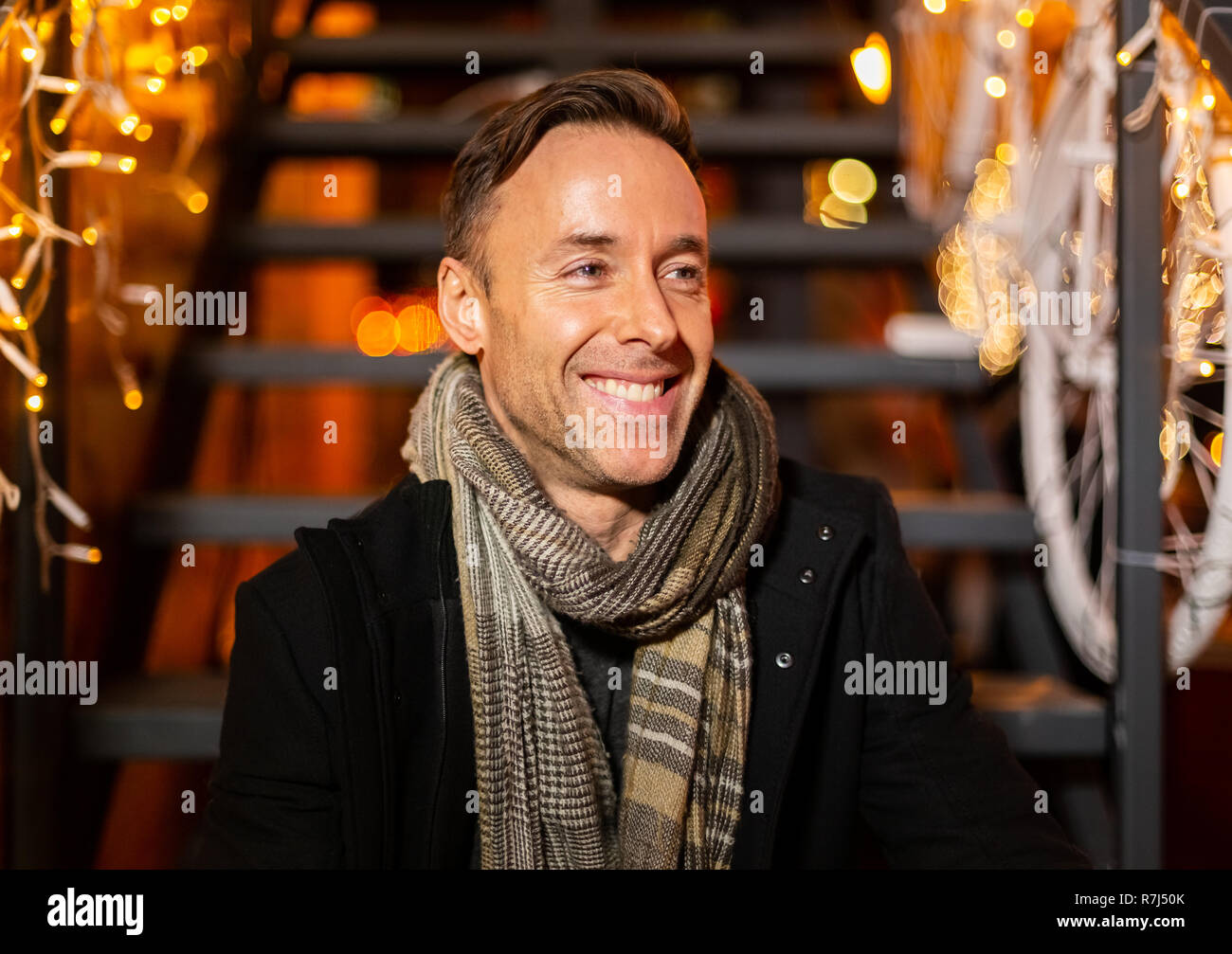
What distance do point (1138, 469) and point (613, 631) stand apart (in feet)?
2.37

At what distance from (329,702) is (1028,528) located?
114cm

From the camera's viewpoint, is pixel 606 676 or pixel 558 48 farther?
pixel 558 48

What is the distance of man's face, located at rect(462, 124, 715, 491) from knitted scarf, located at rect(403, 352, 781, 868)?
0.07 m

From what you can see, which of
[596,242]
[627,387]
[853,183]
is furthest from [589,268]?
[853,183]

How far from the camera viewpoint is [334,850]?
1.09 metres

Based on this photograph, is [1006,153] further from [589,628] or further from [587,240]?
[589,628]

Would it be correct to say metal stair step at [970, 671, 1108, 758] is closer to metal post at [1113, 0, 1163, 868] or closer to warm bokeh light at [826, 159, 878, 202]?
metal post at [1113, 0, 1163, 868]

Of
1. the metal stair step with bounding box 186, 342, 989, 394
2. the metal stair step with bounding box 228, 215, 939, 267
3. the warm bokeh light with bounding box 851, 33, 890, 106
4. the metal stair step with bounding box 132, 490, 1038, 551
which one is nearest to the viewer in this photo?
the metal stair step with bounding box 132, 490, 1038, 551

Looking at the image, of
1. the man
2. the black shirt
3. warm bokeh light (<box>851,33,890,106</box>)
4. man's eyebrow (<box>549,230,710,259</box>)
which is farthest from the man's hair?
warm bokeh light (<box>851,33,890,106</box>)

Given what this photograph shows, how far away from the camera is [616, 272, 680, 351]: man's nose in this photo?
1.09m

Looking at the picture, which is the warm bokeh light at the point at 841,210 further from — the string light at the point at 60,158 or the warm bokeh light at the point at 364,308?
the string light at the point at 60,158

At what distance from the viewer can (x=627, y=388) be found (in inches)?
44.4

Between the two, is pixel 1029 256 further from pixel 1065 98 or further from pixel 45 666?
pixel 45 666

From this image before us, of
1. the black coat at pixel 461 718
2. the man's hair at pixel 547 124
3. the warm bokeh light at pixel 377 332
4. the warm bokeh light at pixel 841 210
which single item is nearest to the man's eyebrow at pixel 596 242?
the man's hair at pixel 547 124
